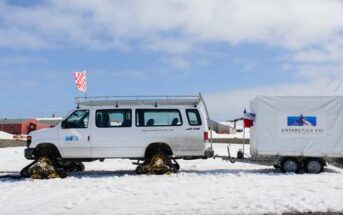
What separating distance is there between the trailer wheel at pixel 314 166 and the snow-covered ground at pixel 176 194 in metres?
0.41

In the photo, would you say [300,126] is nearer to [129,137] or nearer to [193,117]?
[193,117]

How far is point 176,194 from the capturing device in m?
11.6

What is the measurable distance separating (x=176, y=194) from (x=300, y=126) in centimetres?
682

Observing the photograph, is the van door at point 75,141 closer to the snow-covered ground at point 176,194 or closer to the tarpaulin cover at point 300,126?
the snow-covered ground at point 176,194

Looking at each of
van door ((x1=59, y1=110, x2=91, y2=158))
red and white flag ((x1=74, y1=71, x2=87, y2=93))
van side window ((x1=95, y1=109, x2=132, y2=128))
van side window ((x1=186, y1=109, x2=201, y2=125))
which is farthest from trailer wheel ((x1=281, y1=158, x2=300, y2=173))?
red and white flag ((x1=74, y1=71, x2=87, y2=93))

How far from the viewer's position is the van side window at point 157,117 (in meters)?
16.2

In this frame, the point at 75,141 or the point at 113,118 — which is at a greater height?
the point at 113,118

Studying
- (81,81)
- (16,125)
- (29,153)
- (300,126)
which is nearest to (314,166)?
(300,126)

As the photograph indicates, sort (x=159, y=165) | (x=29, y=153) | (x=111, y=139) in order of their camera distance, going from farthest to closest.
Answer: (x=111, y=139) < (x=29, y=153) < (x=159, y=165)

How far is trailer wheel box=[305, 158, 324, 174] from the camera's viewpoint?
16.7 metres

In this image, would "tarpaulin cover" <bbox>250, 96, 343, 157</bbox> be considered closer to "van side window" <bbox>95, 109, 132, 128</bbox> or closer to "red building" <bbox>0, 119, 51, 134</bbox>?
"van side window" <bbox>95, 109, 132, 128</bbox>

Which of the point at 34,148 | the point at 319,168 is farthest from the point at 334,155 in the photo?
the point at 34,148

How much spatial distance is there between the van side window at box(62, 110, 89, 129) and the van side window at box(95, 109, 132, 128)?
35 cm

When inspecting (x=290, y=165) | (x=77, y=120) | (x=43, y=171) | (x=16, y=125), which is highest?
(x=16, y=125)
